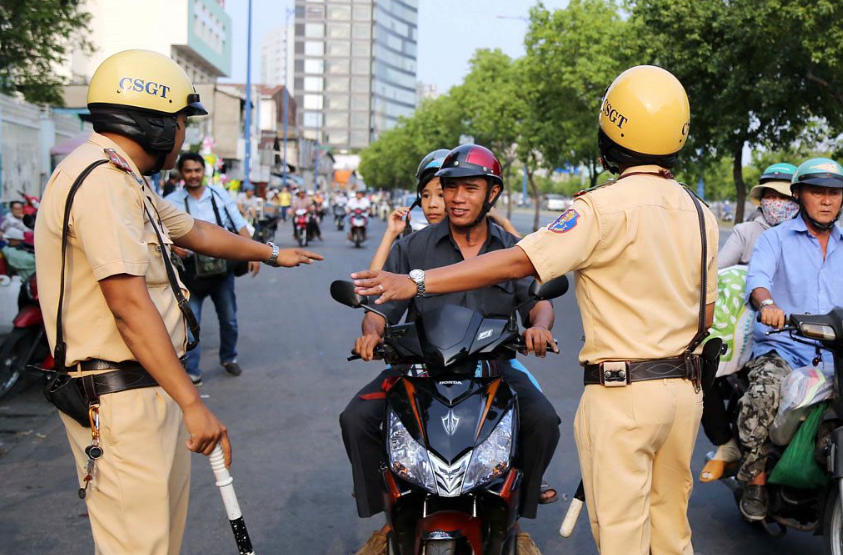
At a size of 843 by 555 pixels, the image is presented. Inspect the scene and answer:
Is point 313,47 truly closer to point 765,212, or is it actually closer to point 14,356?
point 14,356

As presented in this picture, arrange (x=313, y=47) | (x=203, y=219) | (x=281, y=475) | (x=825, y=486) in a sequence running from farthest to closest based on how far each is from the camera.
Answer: (x=313, y=47)
(x=203, y=219)
(x=281, y=475)
(x=825, y=486)

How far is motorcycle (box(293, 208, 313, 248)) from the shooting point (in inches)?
1029

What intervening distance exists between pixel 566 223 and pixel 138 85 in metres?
1.34

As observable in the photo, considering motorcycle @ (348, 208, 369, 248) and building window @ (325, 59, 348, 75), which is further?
building window @ (325, 59, 348, 75)

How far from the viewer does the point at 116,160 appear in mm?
2584

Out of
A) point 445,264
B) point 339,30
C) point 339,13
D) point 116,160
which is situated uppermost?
point 339,13

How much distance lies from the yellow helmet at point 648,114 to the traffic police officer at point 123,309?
137 centimetres

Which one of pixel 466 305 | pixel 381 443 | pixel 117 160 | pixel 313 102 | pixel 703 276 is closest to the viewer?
pixel 117 160

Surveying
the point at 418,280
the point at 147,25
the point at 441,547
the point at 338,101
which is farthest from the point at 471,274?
the point at 338,101

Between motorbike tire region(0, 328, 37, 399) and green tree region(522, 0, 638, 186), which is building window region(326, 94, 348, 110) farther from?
motorbike tire region(0, 328, 37, 399)

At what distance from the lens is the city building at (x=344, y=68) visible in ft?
541

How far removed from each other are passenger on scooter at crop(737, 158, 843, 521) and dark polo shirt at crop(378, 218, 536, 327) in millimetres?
1213

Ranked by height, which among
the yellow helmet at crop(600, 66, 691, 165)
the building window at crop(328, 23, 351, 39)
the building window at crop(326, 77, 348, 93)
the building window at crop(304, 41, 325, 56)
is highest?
the building window at crop(328, 23, 351, 39)

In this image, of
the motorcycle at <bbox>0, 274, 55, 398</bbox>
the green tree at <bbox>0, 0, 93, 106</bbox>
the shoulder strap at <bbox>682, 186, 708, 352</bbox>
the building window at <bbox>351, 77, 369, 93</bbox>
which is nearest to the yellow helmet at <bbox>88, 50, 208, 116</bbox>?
the shoulder strap at <bbox>682, 186, 708, 352</bbox>
